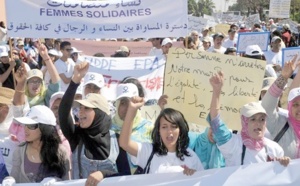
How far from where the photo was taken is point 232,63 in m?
4.63

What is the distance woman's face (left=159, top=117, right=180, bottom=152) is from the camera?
377 centimetres

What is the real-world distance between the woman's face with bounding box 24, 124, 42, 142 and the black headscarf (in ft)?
1.11

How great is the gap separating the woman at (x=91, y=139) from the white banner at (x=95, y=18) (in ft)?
7.97

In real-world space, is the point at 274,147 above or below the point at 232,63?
below

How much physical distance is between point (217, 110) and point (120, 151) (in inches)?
29.3

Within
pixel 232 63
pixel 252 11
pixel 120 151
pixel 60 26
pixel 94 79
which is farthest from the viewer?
pixel 252 11

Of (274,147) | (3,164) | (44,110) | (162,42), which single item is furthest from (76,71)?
(162,42)

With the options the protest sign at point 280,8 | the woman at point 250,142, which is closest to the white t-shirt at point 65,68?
the woman at point 250,142

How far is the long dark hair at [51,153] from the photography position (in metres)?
3.77

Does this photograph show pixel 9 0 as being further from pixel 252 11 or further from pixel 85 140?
pixel 252 11

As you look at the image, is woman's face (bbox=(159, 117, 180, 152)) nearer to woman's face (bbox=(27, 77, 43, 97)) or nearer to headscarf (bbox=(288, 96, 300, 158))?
headscarf (bbox=(288, 96, 300, 158))

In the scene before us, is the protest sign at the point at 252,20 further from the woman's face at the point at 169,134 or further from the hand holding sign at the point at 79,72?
the woman's face at the point at 169,134

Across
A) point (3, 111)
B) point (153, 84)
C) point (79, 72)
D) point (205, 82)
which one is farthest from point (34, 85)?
point (205, 82)

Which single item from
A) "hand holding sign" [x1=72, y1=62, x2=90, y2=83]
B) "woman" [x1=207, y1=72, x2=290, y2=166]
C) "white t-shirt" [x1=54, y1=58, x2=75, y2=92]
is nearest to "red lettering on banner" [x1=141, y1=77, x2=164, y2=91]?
"white t-shirt" [x1=54, y1=58, x2=75, y2=92]
